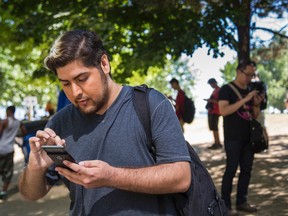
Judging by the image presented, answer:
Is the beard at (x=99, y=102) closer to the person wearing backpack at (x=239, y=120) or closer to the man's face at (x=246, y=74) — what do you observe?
the person wearing backpack at (x=239, y=120)

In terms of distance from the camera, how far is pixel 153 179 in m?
1.80

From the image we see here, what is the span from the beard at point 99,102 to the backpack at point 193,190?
0.40ft

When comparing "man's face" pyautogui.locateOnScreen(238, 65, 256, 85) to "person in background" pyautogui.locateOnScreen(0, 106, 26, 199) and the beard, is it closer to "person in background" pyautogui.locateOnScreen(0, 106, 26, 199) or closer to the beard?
the beard

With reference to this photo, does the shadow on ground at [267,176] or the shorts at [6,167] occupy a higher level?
the shorts at [6,167]

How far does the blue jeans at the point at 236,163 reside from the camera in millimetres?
5781

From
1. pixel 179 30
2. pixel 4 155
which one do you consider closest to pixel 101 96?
pixel 179 30

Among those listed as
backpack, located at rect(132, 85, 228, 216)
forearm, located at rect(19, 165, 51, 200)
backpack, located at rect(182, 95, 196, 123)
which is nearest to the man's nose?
backpack, located at rect(132, 85, 228, 216)

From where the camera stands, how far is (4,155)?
9.74 meters

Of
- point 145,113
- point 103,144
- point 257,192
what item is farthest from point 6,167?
point 145,113

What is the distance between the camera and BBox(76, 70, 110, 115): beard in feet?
6.52

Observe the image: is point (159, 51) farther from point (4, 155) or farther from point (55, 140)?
point (55, 140)

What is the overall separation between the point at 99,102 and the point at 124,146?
0.22 m

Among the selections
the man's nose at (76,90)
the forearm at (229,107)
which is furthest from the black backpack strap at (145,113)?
the forearm at (229,107)

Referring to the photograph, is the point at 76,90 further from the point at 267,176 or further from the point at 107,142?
the point at 267,176
